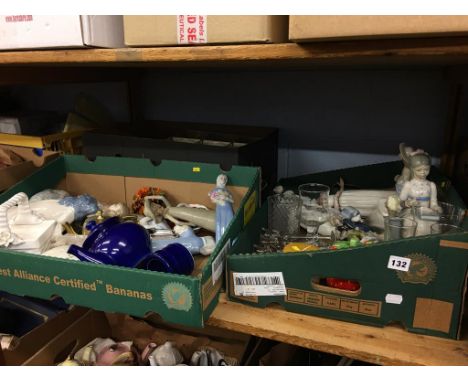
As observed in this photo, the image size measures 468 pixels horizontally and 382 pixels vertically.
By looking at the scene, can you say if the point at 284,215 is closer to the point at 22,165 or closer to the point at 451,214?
the point at 451,214

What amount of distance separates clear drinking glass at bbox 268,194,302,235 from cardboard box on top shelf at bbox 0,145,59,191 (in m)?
0.57

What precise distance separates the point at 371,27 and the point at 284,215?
1.52 feet

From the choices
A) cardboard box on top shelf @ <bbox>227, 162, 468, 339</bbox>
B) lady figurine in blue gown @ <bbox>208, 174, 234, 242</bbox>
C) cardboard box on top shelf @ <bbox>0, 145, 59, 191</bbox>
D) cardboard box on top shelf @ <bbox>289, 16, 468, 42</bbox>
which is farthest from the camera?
cardboard box on top shelf @ <bbox>0, 145, 59, 191</bbox>

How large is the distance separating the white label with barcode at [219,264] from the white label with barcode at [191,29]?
0.33 metres

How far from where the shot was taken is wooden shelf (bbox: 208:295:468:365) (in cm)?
58

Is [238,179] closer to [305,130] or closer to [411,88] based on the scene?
[305,130]

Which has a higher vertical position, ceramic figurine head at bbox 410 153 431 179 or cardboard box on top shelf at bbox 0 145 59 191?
ceramic figurine head at bbox 410 153 431 179

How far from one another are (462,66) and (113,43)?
28.4 inches

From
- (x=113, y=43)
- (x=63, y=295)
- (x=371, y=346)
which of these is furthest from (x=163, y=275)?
(x=113, y=43)

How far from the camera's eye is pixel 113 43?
0.72 m

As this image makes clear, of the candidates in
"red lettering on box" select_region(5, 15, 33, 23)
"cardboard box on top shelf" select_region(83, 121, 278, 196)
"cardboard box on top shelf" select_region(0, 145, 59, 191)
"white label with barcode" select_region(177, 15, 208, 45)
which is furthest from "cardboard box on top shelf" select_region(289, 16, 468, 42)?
"cardboard box on top shelf" select_region(0, 145, 59, 191)

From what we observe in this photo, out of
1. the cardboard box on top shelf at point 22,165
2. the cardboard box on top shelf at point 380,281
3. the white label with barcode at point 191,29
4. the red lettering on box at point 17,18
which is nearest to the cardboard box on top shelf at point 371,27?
the white label with barcode at point 191,29

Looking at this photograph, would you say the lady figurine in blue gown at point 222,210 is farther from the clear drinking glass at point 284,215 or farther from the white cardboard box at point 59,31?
the white cardboard box at point 59,31

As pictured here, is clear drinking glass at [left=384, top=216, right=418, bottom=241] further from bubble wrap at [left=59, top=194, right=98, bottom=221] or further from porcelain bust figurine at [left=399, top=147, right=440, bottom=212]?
bubble wrap at [left=59, top=194, right=98, bottom=221]
